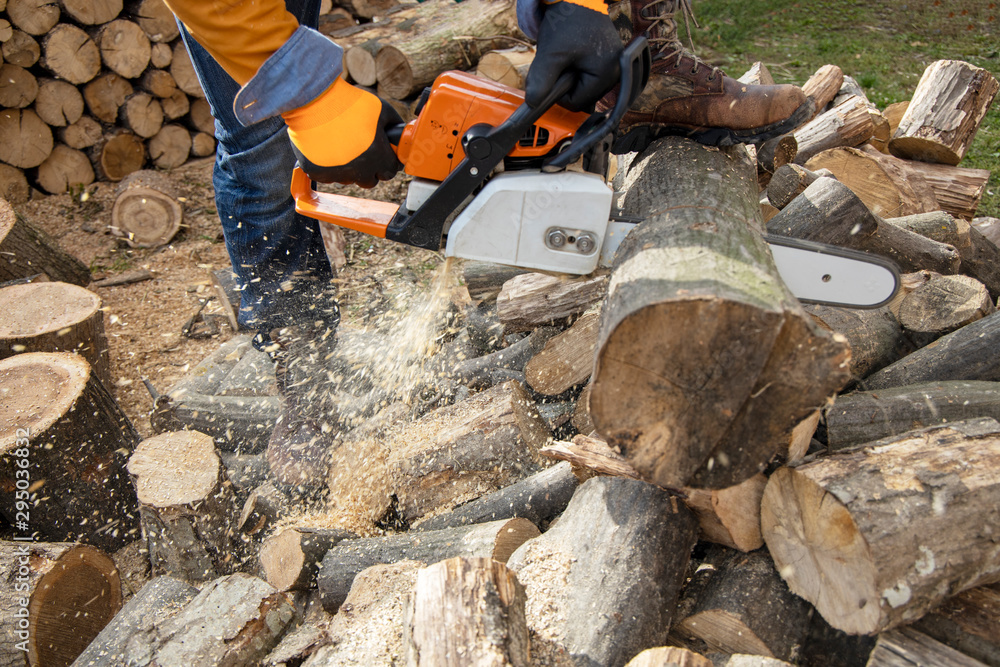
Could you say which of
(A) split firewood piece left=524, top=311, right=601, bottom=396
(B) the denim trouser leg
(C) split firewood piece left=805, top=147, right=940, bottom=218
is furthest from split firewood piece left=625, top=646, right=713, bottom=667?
(C) split firewood piece left=805, top=147, right=940, bottom=218

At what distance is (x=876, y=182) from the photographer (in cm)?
293

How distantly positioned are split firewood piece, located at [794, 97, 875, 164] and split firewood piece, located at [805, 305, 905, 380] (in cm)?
141

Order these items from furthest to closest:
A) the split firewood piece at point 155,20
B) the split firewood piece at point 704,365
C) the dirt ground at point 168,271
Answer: the split firewood piece at point 155,20 < the dirt ground at point 168,271 < the split firewood piece at point 704,365

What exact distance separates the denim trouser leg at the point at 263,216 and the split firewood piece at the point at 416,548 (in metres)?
1.00

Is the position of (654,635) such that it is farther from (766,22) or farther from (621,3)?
(766,22)

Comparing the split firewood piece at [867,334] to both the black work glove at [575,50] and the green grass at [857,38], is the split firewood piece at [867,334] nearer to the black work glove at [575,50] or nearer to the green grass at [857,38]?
the black work glove at [575,50]

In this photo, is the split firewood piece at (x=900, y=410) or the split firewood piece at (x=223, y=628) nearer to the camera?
the split firewood piece at (x=223, y=628)

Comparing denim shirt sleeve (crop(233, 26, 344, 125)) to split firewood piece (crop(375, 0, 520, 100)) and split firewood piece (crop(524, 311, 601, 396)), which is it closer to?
split firewood piece (crop(524, 311, 601, 396))

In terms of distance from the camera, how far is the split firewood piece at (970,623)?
4.09ft

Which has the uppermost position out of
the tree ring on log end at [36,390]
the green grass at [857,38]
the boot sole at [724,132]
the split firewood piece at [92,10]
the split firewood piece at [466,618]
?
the split firewood piece at [92,10]

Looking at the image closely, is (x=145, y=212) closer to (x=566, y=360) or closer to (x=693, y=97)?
(x=566, y=360)

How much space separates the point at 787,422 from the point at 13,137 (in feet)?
17.3

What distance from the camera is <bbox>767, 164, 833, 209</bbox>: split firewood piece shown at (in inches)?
109

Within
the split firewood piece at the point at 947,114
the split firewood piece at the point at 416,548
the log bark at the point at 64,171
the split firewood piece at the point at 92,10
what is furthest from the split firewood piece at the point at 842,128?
the log bark at the point at 64,171
